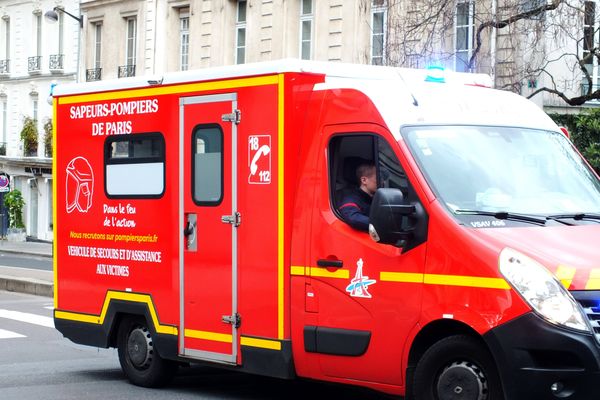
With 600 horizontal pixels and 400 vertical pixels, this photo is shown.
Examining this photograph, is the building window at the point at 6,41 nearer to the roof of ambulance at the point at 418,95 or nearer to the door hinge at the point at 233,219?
the roof of ambulance at the point at 418,95

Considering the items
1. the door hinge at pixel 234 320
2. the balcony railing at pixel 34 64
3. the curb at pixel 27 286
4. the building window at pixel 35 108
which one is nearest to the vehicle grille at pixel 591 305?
the door hinge at pixel 234 320

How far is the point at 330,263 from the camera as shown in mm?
8758

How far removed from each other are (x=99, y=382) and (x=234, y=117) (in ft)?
10.8

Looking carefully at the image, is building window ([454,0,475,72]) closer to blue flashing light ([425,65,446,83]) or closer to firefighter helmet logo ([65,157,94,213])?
firefighter helmet logo ([65,157,94,213])

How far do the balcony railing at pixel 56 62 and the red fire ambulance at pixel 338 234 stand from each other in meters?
36.0

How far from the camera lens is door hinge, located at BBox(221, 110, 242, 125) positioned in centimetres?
962

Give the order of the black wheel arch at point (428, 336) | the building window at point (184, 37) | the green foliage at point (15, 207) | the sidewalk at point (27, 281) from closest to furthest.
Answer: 1. the black wheel arch at point (428, 336)
2. the sidewalk at point (27, 281)
3. the building window at point (184, 37)
4. the green foliage at point (15, 207)

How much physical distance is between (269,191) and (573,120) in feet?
52.4

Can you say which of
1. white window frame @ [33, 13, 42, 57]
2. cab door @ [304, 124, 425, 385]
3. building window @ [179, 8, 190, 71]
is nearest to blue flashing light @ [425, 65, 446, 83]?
cab door @ [304, 124, 425, 385]

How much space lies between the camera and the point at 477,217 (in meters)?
8.03

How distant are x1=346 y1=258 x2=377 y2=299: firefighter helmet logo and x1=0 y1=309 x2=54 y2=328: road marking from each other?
9.06 m

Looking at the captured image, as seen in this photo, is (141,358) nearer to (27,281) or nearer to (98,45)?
(27,281)

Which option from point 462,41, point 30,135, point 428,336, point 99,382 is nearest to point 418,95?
point 428,336

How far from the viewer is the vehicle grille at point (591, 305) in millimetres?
7273
